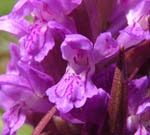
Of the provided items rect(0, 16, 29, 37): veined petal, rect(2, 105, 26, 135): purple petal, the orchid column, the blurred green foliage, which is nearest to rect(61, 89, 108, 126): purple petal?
the orchid column

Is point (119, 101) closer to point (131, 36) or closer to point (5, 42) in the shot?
point (131, 36)

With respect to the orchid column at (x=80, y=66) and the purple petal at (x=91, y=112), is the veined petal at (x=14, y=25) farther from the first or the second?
the purple petal at (x=91, y=112)

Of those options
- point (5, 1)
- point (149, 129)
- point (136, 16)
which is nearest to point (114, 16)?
Answer: point (136, 16)

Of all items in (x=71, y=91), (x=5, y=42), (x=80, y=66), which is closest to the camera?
(x=71, y=91)

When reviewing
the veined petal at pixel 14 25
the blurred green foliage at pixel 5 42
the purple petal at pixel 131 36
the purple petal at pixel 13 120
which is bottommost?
the blurred green foliage at pixel 5 42

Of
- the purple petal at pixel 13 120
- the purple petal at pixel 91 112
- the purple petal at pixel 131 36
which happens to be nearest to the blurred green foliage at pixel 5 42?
the purple petal at pixel 13 120

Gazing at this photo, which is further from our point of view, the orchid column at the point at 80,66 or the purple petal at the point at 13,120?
the purple petal at the point at 13,120

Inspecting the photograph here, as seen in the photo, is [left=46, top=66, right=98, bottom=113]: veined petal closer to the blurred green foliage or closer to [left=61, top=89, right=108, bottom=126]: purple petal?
[left=61, top=89, right=108, bottom=126]: purple petal

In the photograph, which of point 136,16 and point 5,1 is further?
point 5,1

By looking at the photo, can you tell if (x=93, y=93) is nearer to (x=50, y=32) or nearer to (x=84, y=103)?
(x=84, y=103)

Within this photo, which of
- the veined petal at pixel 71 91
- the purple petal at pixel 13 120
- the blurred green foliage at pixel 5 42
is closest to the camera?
the veined petal at pixel 71 91

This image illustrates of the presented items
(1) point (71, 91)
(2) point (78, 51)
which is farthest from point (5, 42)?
(1) point (71, 91)
